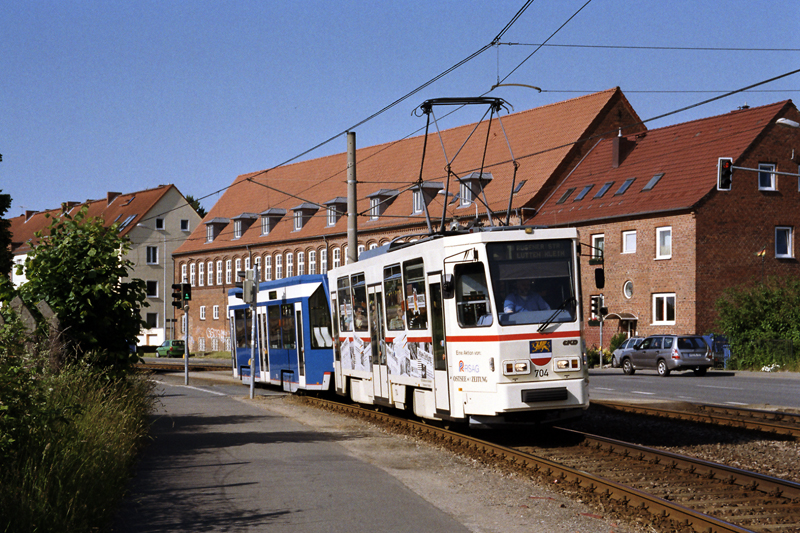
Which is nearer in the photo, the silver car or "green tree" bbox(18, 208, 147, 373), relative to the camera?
"green tree" bbox(18, 208, 147, 373)

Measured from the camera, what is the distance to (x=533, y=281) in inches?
543

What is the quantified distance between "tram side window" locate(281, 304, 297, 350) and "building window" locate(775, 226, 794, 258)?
29.7m

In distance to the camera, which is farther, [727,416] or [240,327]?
[240,327]

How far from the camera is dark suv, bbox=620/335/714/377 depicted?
35.2 meters

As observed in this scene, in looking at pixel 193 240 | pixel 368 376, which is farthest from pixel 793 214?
pixel 193 240

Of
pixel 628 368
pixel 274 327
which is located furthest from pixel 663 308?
pixel 274 327

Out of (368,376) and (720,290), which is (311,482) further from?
(720,290)

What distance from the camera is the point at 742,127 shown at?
45.4 m

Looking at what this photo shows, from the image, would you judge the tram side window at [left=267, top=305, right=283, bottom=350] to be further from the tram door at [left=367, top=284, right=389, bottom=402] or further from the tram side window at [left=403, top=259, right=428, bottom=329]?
the tram side window at [left=403, top=259, right=428, bottom=329]

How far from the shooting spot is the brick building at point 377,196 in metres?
53.8

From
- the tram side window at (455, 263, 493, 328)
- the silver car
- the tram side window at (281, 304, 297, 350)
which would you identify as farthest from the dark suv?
the tram side window at (455, 263, 493, 328)

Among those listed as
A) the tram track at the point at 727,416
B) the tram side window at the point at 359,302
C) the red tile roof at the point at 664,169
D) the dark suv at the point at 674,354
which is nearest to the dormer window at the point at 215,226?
the red tile roof at the point at 664,169

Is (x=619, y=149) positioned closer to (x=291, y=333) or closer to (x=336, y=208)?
(x=336, y=208)

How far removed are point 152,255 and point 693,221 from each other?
184 ft
